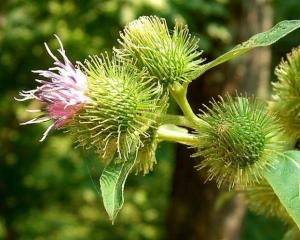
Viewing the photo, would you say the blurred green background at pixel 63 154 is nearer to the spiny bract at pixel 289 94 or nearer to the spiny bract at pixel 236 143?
the spiny bract at pixel 289 94

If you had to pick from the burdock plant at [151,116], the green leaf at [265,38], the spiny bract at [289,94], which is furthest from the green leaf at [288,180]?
the green leaf at [265,38]

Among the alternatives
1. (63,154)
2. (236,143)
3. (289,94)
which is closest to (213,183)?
(63,154)

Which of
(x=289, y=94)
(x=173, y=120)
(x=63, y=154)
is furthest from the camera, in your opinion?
(x=63, y=154)

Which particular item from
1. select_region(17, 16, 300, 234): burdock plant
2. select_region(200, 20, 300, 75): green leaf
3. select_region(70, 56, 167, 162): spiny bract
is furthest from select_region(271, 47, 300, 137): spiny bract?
select_region(70, 56, 167, 162): spiny bract

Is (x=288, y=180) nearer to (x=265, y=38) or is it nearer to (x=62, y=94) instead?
(x=265, y=38)

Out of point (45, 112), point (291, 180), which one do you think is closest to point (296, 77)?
point (291, 180)

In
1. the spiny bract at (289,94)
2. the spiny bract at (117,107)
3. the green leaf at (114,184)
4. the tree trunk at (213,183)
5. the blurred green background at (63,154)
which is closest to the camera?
the green leaf at (114,184)

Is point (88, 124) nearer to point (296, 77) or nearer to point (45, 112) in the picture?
point (45, 112)
